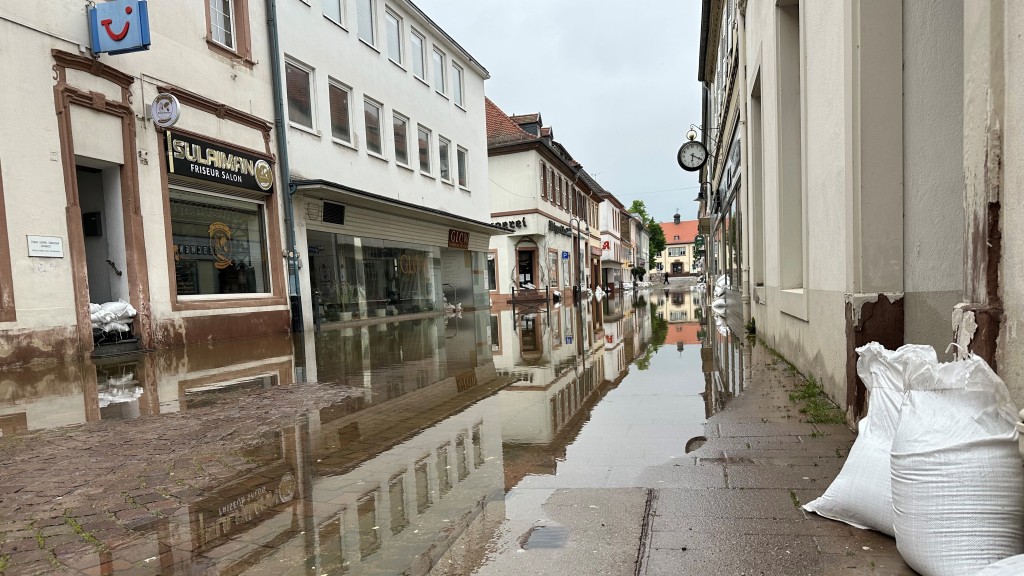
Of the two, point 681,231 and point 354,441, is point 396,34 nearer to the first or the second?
point 354,441

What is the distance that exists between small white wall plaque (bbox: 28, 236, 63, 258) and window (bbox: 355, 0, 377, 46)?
35.6ft

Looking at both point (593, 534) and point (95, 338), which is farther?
point (95, 338)

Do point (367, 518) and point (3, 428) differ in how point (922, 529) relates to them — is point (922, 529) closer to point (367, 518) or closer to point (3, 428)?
point (367, 518)

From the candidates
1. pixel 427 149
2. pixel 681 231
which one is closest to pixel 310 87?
pixel 427 149

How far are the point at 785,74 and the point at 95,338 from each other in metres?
10.5

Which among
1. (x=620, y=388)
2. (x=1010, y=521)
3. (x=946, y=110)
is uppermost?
(x=946, y=110)

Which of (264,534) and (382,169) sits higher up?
(382,169)

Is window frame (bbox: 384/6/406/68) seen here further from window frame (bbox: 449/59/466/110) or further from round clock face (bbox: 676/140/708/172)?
round clock face (bbox: 676/140/708/172)

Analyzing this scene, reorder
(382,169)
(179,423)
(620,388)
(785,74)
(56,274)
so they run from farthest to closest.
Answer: (382,169), (56,274), (785,74), (620,388), (179,423)

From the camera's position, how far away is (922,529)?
77.4 inches

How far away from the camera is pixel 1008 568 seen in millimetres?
1536

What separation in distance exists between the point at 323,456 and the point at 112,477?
3.85ft

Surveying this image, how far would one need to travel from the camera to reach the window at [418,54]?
2053cm

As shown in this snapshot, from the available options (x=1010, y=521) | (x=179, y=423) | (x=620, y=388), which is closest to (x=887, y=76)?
(x=1010, y=521)
